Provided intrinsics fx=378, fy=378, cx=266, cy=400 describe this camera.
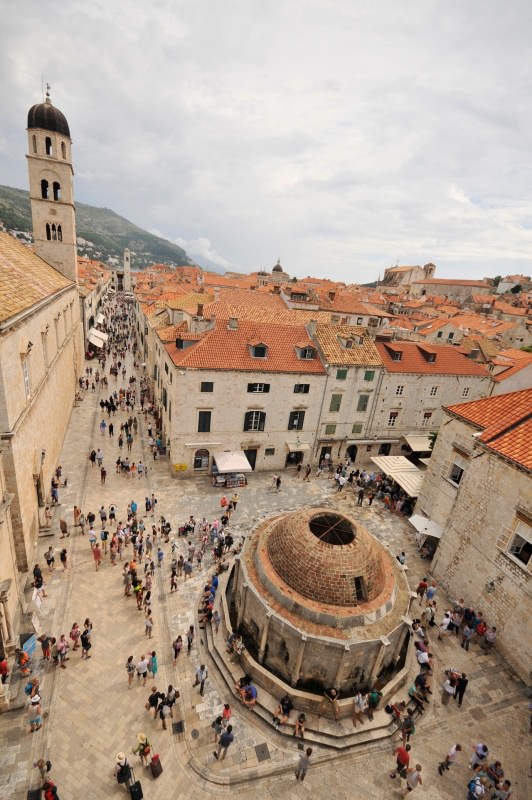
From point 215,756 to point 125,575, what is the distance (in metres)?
8.19

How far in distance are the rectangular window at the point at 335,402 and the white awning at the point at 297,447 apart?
3569 millimetres

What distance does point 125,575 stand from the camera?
17984 mm

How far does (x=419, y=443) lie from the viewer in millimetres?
33188

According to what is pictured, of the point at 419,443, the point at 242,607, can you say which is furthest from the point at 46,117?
the point at 419,443

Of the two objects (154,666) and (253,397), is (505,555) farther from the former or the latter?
(253,397)

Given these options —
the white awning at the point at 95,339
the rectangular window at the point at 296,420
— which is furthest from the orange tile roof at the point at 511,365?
the white awning at the point at 95,339

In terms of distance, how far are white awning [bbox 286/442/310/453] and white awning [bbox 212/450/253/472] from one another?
3.71 metres

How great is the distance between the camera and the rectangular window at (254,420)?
28.4m

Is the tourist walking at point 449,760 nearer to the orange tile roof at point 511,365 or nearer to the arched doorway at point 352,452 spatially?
the arched doorway at point 352,452

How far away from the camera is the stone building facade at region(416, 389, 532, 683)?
15914 mm

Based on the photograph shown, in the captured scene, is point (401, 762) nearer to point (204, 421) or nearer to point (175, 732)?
point (175, 732)

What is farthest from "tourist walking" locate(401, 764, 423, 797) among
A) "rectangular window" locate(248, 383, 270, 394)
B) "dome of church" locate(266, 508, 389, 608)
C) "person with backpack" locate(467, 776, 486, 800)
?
"rectangular window" locate(248, 383, 270, 394)

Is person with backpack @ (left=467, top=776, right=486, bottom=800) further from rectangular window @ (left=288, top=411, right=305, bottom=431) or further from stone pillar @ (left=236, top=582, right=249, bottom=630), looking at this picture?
rectangular window @ (left=288, top=411, right=305, bottom=431)

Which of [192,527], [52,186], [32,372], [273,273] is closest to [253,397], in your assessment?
[192,527]
